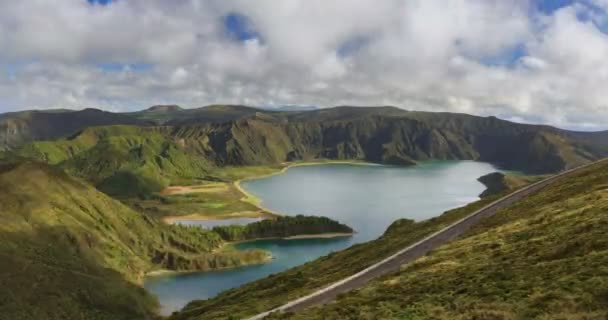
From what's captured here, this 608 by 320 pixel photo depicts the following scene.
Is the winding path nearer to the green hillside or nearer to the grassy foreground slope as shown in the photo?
the green hillside

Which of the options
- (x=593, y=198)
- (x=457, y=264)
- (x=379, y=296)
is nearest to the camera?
(x=379, y=296)

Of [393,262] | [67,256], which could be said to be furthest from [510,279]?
[67,256]

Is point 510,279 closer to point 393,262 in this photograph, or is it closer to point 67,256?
point 393,262

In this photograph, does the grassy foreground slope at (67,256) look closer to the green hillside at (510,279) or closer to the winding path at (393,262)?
the green hillside at (510,279)

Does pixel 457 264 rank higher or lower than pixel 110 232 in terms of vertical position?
higher

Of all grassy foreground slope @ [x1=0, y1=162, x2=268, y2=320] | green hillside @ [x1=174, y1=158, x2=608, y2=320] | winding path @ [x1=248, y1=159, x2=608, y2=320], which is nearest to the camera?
green hillside @ [x1=174, y1=158, x2=608, y2=320]

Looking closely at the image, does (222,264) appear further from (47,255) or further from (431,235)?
(431,235)

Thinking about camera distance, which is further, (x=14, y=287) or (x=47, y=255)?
(x=47, y=255)

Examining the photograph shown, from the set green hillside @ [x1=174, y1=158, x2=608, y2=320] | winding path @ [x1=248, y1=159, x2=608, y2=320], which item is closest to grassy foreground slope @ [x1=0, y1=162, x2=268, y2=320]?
green hillside @ [x1=174, y1=158, x2=608, y2=320]

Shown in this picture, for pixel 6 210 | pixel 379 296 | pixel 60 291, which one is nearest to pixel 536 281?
pixel 379 296
